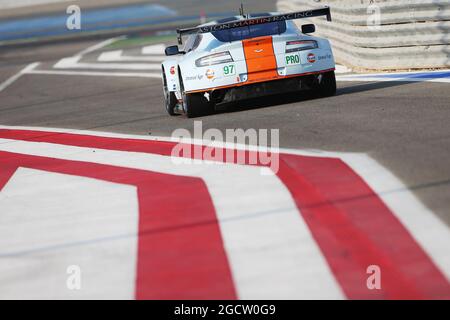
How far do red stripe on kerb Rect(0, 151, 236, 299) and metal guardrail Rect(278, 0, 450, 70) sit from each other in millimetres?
7284

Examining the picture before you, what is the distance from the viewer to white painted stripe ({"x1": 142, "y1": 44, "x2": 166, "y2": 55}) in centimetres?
2802

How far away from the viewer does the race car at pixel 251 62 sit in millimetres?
11617

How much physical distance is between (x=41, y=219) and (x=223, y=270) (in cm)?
229

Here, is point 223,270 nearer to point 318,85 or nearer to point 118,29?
point 318,85

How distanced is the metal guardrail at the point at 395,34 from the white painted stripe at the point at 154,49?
1054cm

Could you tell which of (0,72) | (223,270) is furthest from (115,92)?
(223,270)

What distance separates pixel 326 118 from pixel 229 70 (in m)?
1.70

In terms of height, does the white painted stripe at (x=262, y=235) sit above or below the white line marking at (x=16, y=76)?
above

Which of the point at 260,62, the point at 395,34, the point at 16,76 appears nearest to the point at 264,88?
the point at 260,62

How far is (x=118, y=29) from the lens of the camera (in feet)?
132

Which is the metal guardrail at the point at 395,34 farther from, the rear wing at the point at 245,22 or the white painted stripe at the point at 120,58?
the white painted stripe at the point at 120,58

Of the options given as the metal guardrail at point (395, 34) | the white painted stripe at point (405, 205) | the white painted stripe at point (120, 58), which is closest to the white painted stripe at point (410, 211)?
the white painted stripe at point (405, 205)

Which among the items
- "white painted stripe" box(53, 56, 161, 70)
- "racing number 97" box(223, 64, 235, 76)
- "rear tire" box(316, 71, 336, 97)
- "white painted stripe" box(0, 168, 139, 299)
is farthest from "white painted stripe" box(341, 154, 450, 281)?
"white painted stripe" box(53, 56, 161, 70)

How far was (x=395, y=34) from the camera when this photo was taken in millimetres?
15578
